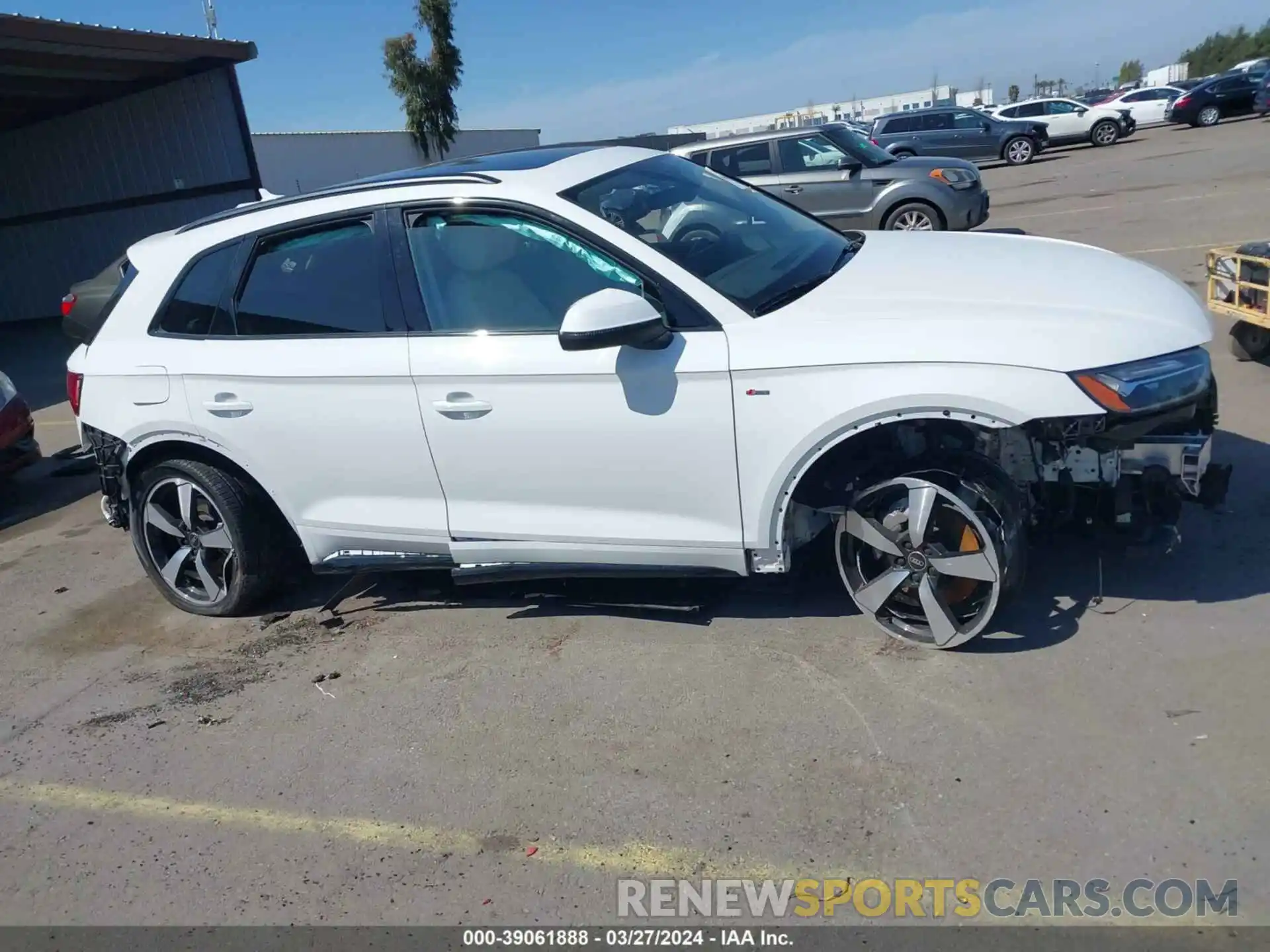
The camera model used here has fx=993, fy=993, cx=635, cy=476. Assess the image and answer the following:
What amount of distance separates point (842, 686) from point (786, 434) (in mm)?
931

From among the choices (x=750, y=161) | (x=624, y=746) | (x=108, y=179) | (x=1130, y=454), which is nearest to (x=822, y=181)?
(x=750, y=161)

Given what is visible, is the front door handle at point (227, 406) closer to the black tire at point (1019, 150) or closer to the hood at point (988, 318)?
the hood at point (988, 318)

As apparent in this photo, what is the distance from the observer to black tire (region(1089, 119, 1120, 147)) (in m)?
27.6

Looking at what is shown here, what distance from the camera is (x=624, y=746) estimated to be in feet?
11.3

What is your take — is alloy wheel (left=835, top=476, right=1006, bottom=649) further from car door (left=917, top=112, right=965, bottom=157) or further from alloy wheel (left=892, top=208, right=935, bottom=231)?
car door (left=917, top=112, right=965, bottom=157)

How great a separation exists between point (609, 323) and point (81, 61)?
16.2 m

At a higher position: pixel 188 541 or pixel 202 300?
pixel 202 300

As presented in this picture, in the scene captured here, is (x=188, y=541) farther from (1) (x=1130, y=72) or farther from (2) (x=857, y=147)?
(1) (x=1130, y=72)

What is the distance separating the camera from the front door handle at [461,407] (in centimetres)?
390

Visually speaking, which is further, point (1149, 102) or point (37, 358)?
point (1149, 102)

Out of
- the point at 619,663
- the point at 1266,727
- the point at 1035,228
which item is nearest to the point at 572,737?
the point at 619,663
